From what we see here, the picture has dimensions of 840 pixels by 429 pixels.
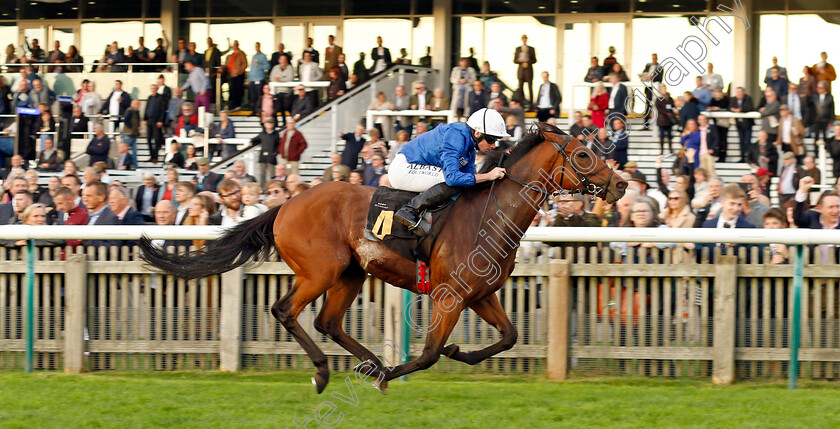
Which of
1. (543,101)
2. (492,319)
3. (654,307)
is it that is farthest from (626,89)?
(492,319)

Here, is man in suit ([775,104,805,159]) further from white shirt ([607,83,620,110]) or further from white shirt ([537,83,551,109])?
white shirt ([537,83,551,109])

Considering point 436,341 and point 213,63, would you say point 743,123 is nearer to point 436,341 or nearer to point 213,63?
point 436,341

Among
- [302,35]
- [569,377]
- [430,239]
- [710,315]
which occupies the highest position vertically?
[302,35]

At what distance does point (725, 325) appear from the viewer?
6430 millimetres

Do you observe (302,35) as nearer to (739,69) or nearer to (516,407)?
(739,69)

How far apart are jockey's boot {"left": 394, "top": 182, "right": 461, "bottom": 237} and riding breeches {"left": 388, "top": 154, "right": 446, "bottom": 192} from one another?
11 centimetres

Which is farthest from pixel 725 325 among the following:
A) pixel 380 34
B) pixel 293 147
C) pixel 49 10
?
pixel 49 10

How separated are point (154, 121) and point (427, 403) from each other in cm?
1019

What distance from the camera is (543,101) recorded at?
1396cm

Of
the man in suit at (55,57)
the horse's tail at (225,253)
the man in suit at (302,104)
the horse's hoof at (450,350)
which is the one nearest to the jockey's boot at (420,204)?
the horse's hoof at (450,350)

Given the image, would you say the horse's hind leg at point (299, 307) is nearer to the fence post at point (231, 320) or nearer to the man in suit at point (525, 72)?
the fence post at point (231, 320)

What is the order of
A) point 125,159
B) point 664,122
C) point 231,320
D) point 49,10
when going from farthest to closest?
point 49,10, point 125,159, point 664,122, point 231,320

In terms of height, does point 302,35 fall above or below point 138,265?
above

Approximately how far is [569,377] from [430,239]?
1.52m
